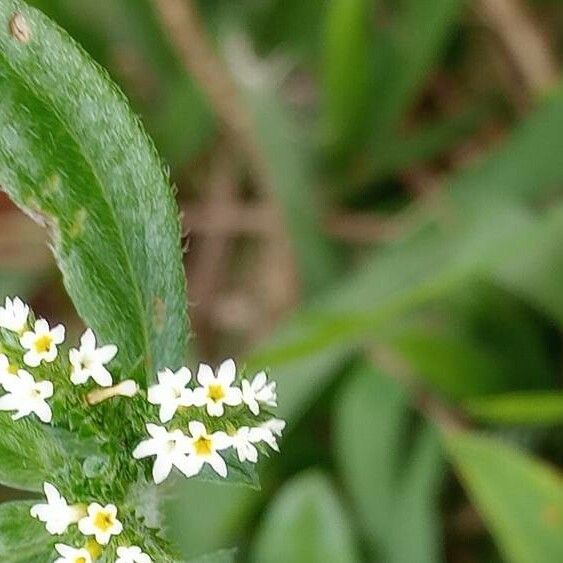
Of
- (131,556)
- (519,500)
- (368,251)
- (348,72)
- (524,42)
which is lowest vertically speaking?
(131,556)

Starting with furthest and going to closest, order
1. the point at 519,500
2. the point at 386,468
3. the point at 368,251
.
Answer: the point at 368,251, the point at 386,468, the point at 519,500

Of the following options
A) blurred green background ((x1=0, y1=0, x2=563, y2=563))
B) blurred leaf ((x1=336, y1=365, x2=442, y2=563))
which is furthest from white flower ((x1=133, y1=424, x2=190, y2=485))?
blurred leaf ((x1=336, y1=365, x2=442, y2=563))

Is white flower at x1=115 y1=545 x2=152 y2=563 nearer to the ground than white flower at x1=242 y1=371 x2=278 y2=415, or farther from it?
nearer to the ground

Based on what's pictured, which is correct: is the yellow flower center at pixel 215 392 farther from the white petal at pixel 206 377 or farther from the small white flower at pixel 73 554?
the small white flower at pixel 73 554

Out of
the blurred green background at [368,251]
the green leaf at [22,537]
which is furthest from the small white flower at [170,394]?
the blurred green background at [368,251]

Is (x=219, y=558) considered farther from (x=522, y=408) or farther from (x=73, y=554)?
(x=522, y=408)

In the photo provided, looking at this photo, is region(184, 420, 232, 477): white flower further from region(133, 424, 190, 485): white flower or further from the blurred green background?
the blurred green background

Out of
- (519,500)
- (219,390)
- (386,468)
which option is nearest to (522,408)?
(519,500)

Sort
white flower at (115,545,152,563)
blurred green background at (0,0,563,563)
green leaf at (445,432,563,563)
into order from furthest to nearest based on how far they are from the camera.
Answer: blurred green background at (0,0,563,563)
green leaf at (445,432,563,563)
white flower at (115,545,152,563)
